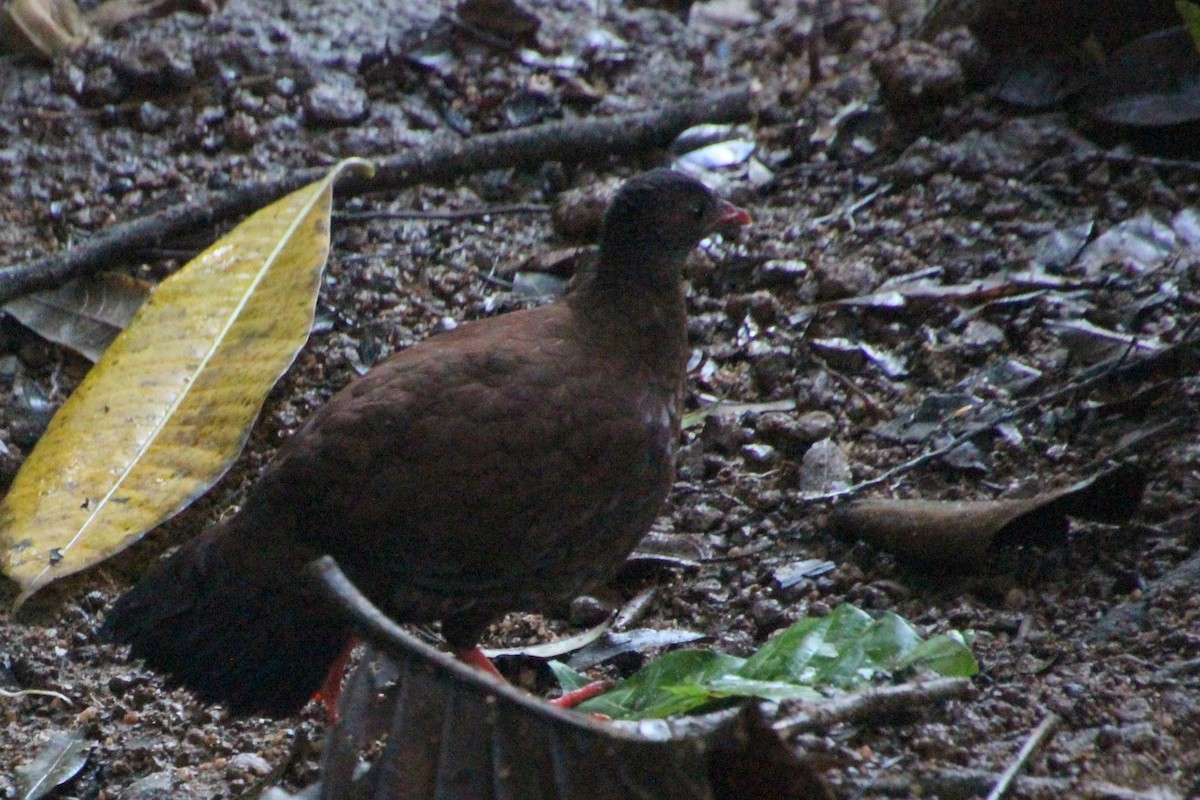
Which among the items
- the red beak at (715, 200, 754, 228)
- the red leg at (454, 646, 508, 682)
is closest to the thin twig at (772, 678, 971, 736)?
the red leg at (454, 646, 508, 682)

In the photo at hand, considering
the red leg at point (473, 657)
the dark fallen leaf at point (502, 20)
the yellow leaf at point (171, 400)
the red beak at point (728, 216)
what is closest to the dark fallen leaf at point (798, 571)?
the red leg at point (473, 657)

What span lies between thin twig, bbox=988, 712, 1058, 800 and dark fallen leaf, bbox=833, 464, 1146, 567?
30.6 inches

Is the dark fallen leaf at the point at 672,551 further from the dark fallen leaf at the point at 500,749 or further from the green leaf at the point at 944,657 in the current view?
the dark fallen leaf at the point at 500,749

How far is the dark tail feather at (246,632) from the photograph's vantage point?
12.4ft

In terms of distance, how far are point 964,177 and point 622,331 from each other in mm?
2369

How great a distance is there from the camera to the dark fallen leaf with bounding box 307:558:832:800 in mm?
2479

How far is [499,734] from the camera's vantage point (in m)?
2.66

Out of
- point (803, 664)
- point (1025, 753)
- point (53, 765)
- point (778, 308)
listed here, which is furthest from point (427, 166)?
point (1025, 753)

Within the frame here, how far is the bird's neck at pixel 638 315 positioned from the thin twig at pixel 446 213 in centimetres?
167

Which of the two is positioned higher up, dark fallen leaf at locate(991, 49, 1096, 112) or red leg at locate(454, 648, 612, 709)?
dark fallen leaf at locate(991, 49, 1096, 112)

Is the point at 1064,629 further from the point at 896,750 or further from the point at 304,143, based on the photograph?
the point at 304,143

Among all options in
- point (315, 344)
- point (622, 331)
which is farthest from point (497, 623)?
point (315, 344)

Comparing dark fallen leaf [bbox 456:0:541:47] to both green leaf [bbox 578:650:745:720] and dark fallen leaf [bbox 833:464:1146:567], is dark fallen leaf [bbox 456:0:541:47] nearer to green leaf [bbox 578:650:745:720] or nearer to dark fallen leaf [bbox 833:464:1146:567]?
dark fallen leaf [bbox 833:464:1146:567]

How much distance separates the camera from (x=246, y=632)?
12.5 ft
